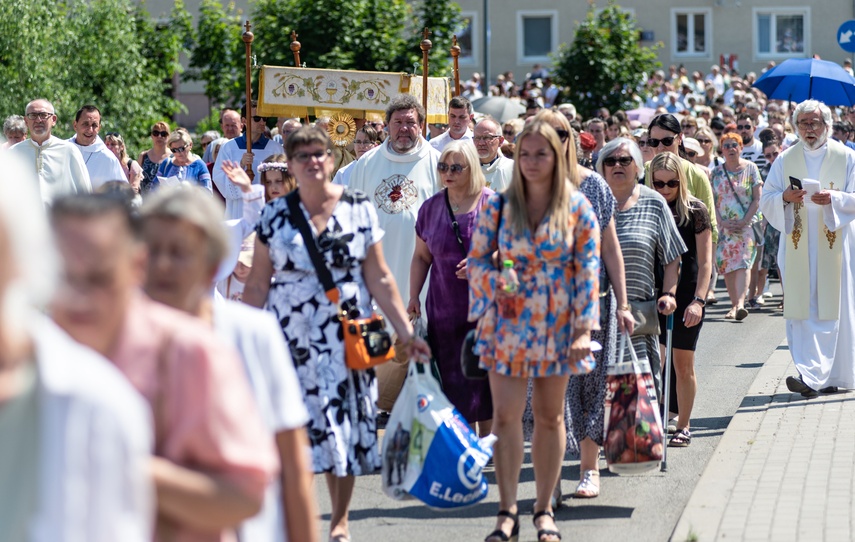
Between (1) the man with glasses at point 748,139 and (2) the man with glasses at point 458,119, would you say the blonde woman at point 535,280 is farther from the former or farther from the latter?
(1) the man with glasses at point 748,139

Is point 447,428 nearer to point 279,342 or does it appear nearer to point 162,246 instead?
point 279,342

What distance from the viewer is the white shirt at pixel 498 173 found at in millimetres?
9367

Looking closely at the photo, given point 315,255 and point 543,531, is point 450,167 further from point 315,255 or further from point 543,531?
point 543,531

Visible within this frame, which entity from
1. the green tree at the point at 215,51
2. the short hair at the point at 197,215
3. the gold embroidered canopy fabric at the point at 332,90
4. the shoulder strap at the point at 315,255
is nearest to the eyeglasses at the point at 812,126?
the gold embroidered canopy fabric at the point at 332,90

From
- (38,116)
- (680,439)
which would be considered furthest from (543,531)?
(38,116)

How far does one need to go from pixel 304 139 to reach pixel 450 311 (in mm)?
1901

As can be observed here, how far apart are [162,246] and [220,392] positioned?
0.50 meters

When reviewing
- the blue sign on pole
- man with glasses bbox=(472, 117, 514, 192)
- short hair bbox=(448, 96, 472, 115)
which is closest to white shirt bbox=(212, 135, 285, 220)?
short hair bbox=(448, 96, 472, 115)

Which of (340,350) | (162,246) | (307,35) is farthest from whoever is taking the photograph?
(307,35)

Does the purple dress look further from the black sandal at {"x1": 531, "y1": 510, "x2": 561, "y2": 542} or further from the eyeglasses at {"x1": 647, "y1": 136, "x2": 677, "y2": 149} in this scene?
the eyeglasses at {"x1": 647, "y1": 136, "x2": 677, "y2": 149}

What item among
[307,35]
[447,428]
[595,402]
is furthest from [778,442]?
[307,35]

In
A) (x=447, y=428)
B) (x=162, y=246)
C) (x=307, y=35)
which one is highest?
(x=307, y=35)

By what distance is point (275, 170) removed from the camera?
314 inches

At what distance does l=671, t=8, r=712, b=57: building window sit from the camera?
4484cm
